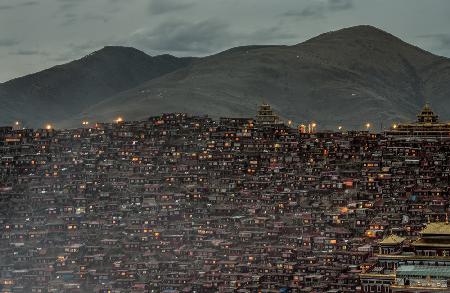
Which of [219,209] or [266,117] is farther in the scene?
[266,117]

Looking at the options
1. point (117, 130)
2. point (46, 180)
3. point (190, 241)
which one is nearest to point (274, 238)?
point (190, 241)

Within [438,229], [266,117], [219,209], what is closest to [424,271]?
[438,229]

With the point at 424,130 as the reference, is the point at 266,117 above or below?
above

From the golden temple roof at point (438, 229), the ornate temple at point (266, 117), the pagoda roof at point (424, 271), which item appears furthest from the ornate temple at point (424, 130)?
the pagoda roof at point (424, 271)

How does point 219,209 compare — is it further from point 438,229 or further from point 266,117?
point 266,117

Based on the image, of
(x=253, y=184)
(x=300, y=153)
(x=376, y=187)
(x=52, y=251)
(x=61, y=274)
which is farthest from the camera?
(x=300, y=153)

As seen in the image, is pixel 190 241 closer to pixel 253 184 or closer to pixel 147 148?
pixel 253 184
